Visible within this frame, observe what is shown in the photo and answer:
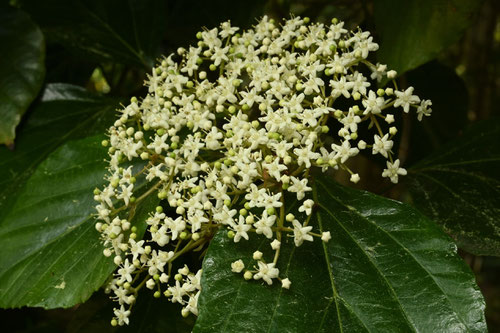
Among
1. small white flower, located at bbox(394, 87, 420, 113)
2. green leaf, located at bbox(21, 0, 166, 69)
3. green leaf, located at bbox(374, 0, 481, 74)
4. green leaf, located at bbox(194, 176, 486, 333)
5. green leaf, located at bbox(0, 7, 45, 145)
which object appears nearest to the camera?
green leaf, located at bbox(194, 176, 486, 333)

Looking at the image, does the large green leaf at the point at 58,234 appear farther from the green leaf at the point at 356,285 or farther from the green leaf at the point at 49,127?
the green leaf at the point at 356,285

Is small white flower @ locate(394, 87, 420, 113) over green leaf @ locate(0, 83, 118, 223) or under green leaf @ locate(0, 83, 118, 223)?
→ over

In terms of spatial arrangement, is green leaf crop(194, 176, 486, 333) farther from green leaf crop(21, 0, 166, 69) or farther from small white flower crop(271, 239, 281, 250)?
green leaf crop(21, 0, 166, 69)

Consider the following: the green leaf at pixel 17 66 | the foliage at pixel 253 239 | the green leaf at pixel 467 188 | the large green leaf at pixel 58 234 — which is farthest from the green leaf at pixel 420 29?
the green leaf at pixel 17 66

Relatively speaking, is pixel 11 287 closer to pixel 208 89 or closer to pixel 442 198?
pixel 208 89

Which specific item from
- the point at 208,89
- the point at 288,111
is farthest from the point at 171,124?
the point at 288,111

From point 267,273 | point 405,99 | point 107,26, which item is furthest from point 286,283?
point 107,26

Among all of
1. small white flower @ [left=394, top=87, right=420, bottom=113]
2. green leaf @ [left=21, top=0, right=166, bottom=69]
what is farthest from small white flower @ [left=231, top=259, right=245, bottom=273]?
green leaf @ [left=21, top=0, right=166, bottom=69]

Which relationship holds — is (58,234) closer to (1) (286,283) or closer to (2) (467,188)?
(1) (286,283)
